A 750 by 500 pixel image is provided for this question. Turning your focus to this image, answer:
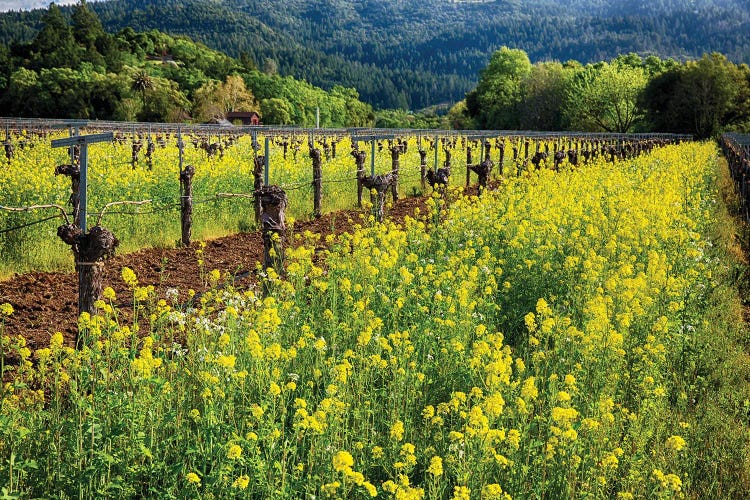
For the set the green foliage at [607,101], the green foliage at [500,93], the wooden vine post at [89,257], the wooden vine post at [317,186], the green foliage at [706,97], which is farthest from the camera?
the green foliage at [500,93]

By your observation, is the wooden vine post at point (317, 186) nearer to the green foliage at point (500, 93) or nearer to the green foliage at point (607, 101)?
the green foliage at point (607, 101)

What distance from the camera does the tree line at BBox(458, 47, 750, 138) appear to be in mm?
68938

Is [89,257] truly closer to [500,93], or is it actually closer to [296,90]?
[500,93]

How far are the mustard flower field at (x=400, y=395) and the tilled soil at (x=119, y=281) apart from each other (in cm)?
68

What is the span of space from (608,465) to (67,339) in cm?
A: 517

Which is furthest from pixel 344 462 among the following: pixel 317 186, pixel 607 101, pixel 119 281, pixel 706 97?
pixel 607 101

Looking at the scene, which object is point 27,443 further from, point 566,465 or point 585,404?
point 585,404

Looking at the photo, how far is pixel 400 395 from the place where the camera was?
5289 mm

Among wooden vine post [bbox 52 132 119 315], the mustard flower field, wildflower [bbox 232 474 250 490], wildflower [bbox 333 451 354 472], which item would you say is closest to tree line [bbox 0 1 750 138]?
wooden vine post [bbox 52 132 119 315]

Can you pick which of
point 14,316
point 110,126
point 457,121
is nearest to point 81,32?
point 457,121

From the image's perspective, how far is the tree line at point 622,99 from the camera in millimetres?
68938

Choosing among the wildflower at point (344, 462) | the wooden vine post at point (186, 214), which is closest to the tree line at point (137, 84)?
the wooden vine post at point (186, 214)

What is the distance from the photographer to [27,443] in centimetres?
450

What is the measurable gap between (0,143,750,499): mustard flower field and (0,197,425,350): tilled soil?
0.68 metres
